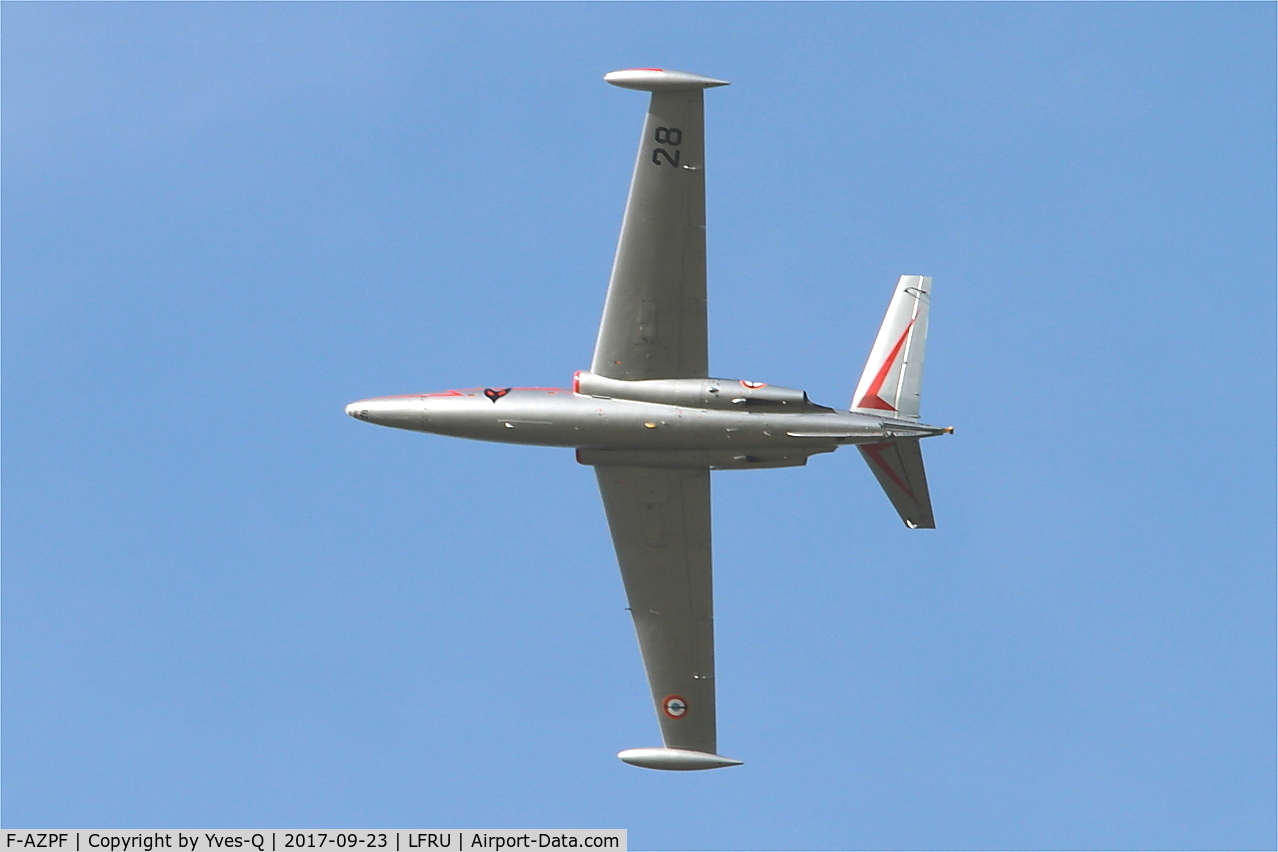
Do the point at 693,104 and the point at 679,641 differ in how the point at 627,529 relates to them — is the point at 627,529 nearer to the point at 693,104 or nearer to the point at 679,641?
the point at 679,641

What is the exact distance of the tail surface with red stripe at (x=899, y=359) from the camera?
47.5 meters

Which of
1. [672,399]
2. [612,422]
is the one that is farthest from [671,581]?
[672,399]

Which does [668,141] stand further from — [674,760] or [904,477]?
[674,760]

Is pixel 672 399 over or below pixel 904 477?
over

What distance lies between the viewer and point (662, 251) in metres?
46.9

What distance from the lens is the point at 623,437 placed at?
1880 inches

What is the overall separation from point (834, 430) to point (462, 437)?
980 cm

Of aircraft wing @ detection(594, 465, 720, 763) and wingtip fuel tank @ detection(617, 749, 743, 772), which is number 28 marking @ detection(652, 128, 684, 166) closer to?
aircraft wing @ detection(594, 465, 720, 763)

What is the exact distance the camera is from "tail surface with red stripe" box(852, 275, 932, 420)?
156ft

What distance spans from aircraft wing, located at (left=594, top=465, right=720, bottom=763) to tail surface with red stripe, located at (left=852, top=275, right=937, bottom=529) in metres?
4.80

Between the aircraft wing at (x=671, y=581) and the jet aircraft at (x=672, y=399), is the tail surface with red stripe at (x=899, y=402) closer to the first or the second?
the jet aircraft at (x=672, y=399)

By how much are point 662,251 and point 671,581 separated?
31.3 feet

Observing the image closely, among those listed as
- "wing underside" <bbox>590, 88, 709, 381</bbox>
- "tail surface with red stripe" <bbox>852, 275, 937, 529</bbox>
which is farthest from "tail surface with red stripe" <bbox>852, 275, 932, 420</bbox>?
"wing underside" <bbox>590, 88, 709, 381</bbox>

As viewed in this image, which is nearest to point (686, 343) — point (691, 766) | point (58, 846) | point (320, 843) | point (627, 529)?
point (627, 529)
